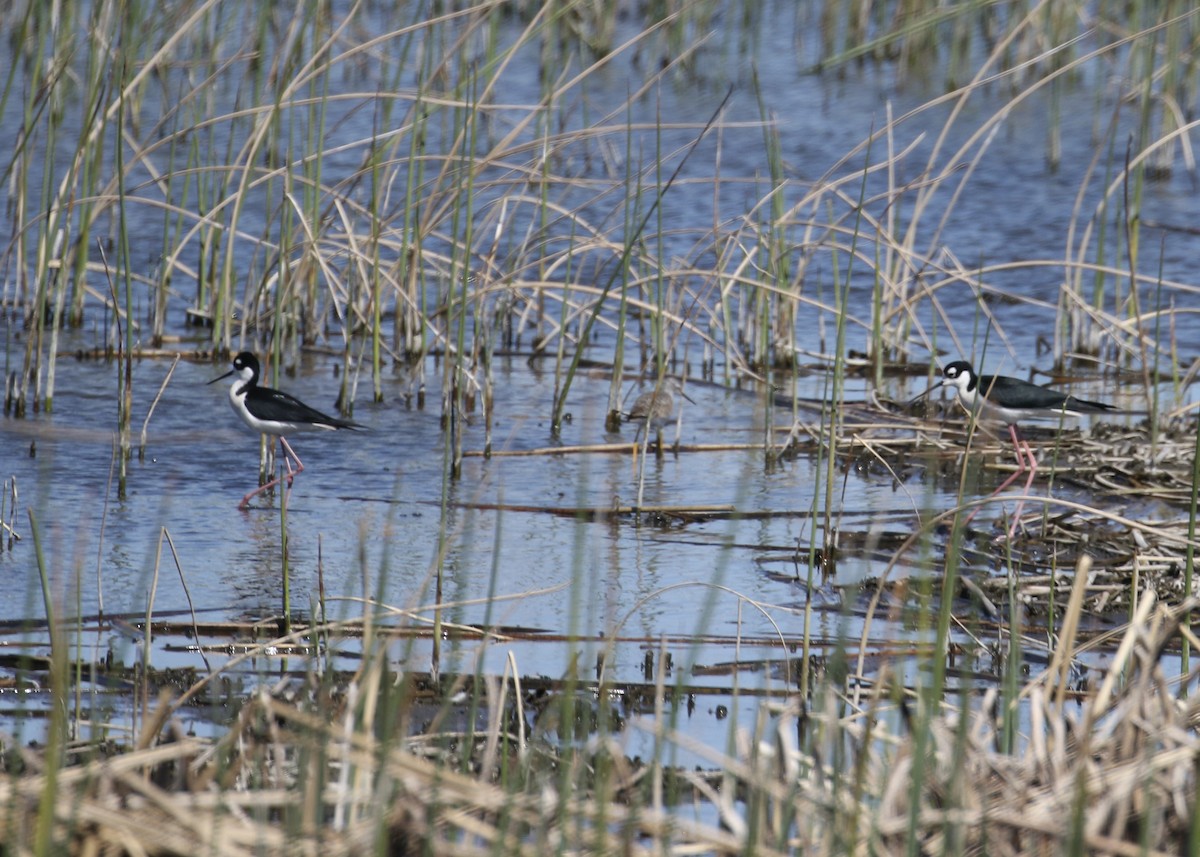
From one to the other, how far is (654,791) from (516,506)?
10.5 feet

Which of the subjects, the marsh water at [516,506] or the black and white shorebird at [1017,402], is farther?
the black and white shorebird at [1017,402]

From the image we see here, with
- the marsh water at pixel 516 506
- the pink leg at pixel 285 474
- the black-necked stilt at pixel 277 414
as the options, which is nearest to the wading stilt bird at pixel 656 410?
the marsh water at pixel 516 506

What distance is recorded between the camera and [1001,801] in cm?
273

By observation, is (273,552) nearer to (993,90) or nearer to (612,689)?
(612,689)

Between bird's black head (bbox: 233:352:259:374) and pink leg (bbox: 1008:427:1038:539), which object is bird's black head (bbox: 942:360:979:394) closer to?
pink leg (bbox: 1008:427:1038:539)

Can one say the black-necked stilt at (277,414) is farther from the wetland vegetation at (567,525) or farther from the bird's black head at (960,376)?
the bird's black head at (960,376)

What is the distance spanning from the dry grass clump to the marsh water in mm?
213

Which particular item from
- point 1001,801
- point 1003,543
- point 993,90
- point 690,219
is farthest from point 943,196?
point 1001,801

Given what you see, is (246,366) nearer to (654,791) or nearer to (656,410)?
(656,410)

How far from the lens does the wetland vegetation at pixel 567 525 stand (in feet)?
8.83

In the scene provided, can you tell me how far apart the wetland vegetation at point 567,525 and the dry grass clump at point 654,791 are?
0.01 meters

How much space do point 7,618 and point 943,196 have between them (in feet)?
30.8

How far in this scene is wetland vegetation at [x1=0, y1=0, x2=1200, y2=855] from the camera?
2691 mm

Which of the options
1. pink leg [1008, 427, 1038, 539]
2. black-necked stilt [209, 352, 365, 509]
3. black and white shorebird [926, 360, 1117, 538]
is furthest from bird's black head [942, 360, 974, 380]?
black-necked stilt [209, 352, 365, 509]
